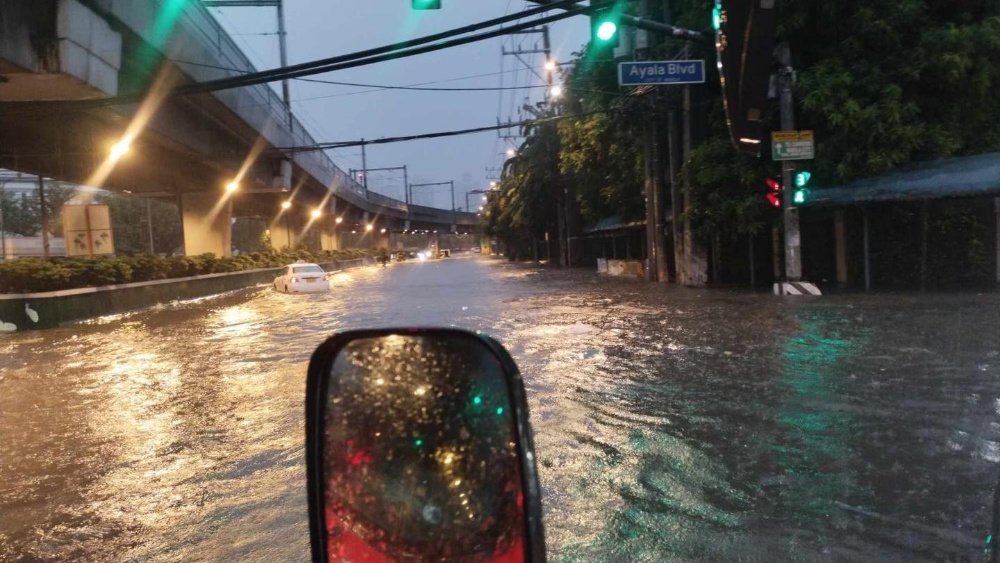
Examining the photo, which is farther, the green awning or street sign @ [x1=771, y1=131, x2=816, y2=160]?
street sign @ [x1=771, y1=131, x2=816, y2=160]

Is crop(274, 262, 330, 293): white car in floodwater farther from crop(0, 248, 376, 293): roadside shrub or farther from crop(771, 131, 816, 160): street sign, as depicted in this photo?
crop(771, 131, 816, 160): street sign

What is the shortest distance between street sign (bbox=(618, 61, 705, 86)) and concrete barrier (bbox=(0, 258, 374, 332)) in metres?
14.1

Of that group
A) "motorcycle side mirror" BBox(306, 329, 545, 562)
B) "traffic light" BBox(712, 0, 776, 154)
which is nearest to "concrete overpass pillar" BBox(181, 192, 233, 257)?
"traffic light" BBox(712, 0, 776, 154)

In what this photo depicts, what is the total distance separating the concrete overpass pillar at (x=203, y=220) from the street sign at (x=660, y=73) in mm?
26268

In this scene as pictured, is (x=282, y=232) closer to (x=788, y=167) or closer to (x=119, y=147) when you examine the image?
(x=119, y=147)

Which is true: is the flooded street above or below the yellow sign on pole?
below

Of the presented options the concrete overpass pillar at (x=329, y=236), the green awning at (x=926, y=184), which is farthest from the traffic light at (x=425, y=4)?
the concrete overpass pillar at (x=329, y=236)

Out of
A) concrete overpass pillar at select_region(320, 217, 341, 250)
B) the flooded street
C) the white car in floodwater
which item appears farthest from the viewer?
concrete overpass pillar at select_region(320, 217, 341, 250)

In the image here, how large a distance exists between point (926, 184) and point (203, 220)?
100 ft

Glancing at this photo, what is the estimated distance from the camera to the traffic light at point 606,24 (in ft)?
37.1

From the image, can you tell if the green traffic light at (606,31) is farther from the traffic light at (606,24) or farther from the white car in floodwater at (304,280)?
the white car in floodwater at (304,280)

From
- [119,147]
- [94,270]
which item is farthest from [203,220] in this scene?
[94,270]

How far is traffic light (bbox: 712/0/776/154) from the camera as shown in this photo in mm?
12078

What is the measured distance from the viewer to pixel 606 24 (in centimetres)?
1129
